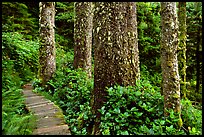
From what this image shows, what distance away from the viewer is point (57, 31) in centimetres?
1809

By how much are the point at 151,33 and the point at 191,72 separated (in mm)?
Answer: 3076

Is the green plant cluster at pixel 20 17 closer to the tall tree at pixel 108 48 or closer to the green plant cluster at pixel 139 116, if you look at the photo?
the tall tree at pixel 108 48

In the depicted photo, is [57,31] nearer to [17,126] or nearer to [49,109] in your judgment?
[49,109]

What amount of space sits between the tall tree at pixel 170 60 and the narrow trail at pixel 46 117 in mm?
1756

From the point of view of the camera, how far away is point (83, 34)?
9289 millimetres

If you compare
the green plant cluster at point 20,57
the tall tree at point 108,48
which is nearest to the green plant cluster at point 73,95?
the tall tree at point 108,48

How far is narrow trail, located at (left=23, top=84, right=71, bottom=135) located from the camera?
15.5 ft

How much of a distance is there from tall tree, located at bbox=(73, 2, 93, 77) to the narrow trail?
2.18 metres

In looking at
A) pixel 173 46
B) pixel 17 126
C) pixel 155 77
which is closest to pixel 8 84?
pixel 17 126

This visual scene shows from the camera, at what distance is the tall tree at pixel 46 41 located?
30.1 ft

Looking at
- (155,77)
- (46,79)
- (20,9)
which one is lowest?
(155,77)

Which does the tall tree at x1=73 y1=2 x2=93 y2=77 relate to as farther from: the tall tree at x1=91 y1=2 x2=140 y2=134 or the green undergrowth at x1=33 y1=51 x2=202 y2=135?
the tall tree at x1=91 y1=2 x2=140 y2=134

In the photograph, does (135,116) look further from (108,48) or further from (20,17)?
(20,17)

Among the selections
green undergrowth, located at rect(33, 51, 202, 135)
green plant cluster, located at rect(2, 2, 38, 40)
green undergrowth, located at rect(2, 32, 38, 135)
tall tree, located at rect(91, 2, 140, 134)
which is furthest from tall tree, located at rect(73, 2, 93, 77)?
green plant cluster, located at rect(2, 2, 38, 40)
